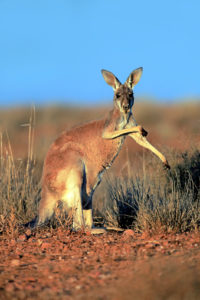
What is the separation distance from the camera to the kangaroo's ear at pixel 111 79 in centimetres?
622

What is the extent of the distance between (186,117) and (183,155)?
2016cm

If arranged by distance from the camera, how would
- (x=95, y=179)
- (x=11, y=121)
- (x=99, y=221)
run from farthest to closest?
(x=11, y=121) < (x=99, y=221) < (x=95, y=179)

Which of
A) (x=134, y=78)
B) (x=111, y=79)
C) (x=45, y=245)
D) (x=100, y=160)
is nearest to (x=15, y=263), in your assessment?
(x=45, y=245)

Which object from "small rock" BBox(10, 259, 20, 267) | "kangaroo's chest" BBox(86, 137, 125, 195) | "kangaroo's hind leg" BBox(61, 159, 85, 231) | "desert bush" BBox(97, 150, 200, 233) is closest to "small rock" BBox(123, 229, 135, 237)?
"desert bush" BBox(97, 150, 200, 233)

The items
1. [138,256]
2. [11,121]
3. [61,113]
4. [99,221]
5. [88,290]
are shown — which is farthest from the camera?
[61,113]

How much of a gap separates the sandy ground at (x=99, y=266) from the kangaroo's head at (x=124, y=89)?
158 centimetres

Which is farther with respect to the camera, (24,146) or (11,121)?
(11,121)

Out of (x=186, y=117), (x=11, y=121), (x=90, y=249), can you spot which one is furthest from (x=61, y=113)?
(x=90, y=249)

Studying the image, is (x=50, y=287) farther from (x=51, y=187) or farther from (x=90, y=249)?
(x=51, y=187)

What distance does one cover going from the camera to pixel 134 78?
6289 mm

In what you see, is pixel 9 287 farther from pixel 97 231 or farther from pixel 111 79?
pixel 111 79

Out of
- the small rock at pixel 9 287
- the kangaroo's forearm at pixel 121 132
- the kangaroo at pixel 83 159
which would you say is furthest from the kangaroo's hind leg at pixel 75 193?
the small rock at pixel 9 287

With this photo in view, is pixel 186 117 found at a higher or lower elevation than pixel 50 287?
higher

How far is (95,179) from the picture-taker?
586cm
